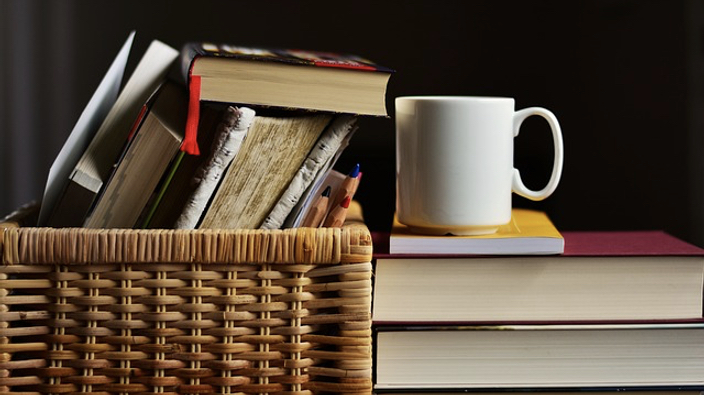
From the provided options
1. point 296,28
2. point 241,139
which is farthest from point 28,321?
point 296,28

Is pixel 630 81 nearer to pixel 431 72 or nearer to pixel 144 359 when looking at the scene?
pixel 431 72

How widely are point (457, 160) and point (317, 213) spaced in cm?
14

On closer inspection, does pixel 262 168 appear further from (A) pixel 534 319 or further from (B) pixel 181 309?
(A) pixel 534 319

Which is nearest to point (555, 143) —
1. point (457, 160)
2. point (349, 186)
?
point (457, 160)

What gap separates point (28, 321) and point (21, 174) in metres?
0.56

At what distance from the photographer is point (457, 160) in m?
0.79

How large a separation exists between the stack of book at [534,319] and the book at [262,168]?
0.12 metres

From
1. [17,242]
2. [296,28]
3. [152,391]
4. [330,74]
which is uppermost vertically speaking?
[296,28]

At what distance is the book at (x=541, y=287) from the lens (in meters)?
0.77

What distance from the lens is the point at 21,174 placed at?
3.99ft

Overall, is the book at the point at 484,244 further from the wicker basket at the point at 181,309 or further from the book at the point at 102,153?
the book at the point at 102,153

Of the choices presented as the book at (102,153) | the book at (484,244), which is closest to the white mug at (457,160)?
the book at (484,244)

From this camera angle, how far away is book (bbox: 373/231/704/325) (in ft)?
2.52

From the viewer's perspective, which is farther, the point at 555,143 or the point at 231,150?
the point at 555,143
